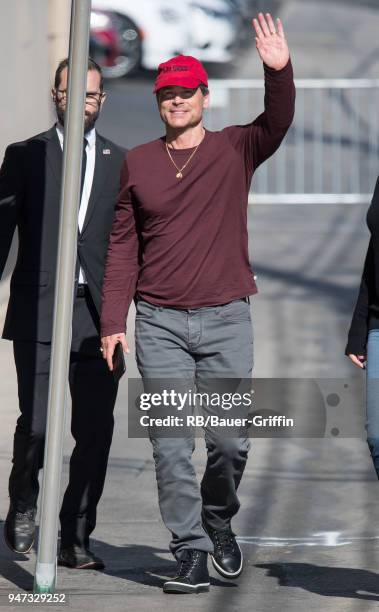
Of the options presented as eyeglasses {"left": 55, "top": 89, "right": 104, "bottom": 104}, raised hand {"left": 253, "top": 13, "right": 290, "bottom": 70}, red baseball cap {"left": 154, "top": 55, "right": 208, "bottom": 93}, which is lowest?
eyeglasses {"left": 55, "top": 89, "right": 104, "bottom": 104}

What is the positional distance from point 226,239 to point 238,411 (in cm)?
66

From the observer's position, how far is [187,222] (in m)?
5.66

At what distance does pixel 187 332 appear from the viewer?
18.7ft

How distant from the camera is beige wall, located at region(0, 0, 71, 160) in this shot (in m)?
11.9

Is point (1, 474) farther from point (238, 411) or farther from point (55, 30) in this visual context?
point (55, 30)

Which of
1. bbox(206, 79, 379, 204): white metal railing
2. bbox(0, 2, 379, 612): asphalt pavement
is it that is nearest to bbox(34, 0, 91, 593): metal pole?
bbox(0, 2, 379, 612): asphalt pavement

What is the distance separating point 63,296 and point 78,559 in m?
1.40

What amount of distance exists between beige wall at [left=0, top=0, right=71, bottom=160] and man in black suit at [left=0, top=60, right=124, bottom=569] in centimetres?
587

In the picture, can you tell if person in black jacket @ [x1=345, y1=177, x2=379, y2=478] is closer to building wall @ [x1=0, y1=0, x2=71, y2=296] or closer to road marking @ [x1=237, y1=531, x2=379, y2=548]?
road marking @ [x1=237, y1=531, x2=379, y2=548]

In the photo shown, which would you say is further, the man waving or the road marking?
the road marking

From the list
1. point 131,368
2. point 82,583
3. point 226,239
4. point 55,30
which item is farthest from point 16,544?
point 55,30

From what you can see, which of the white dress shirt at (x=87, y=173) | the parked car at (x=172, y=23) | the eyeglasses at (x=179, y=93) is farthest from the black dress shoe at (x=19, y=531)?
the parked car at (x=172, y=23)

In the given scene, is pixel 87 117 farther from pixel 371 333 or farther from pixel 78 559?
pixel 78 559

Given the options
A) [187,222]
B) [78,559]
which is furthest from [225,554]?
[187,222]
